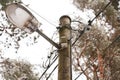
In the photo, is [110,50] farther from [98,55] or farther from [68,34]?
[68,34]

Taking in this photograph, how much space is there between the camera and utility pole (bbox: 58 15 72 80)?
11.6 feet

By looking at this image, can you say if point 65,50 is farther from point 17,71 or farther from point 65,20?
point 17,71

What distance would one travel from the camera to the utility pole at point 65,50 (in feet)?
11.6

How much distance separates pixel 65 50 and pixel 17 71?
16.8 metres

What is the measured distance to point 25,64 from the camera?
22.2 metres

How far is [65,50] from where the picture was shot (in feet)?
12.3

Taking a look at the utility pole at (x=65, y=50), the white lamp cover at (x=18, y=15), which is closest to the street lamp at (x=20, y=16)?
the white lamp cover at (x=18, y=15)

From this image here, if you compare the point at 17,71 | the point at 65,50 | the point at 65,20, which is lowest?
the point at 65,50

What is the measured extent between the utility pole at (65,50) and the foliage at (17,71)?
14069 mm

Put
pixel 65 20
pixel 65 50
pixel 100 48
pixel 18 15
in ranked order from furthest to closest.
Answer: pixel 100 48, pixel 65 20, pixel 65 50, pixel 18 15

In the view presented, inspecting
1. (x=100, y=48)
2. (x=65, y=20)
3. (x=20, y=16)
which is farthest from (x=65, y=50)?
(x=100, y=48)

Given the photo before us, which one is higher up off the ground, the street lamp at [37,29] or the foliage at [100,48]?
the foliage at [100,48]

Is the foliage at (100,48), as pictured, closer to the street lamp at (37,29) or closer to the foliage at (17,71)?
the foliage at (17,71)

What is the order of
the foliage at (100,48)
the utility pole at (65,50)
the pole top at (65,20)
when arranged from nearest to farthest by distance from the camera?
the utility pole at (65,50) < the pole top at (65,20) < the foliage at (100,48)
